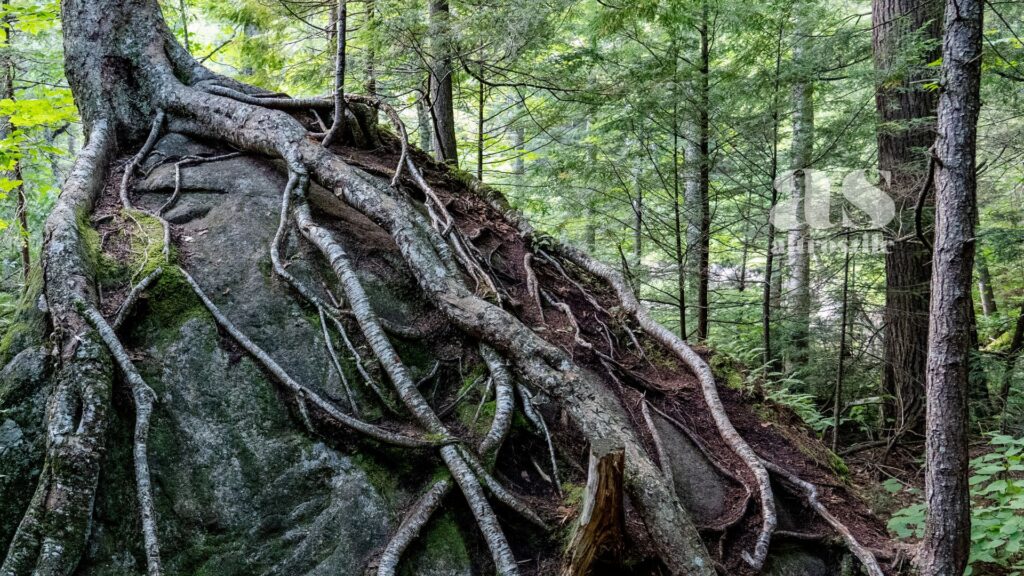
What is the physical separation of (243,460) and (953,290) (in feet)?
15.1

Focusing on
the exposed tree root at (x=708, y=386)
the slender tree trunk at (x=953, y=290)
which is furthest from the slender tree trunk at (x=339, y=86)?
the slender tree trunk at (x=953, y=290)

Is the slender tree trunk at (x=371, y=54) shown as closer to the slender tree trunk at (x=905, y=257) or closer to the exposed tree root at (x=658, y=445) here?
the exposed tree root at (x=658, y=445)

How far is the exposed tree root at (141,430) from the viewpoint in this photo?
2.91 m

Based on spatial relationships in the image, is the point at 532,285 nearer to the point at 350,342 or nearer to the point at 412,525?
the point at 350,342

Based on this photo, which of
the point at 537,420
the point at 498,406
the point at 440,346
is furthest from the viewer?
the point at 440,346

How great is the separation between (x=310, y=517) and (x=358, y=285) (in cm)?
162

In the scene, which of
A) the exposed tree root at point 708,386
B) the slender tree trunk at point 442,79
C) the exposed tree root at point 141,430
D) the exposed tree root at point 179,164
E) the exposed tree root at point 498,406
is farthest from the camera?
A: the slender tree trunk at point 442,79

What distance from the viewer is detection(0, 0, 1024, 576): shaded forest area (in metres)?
3.21

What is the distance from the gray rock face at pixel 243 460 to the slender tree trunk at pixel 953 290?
3.13m

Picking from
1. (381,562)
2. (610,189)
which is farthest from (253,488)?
(610,189)

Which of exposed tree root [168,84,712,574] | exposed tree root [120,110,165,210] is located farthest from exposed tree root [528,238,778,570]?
exposed tree root [120,110,165,210]

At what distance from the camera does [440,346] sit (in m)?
4.32

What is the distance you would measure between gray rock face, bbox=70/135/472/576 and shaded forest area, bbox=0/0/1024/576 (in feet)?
0.05

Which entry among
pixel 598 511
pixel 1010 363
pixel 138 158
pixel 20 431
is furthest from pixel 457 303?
pixel 1010 363
